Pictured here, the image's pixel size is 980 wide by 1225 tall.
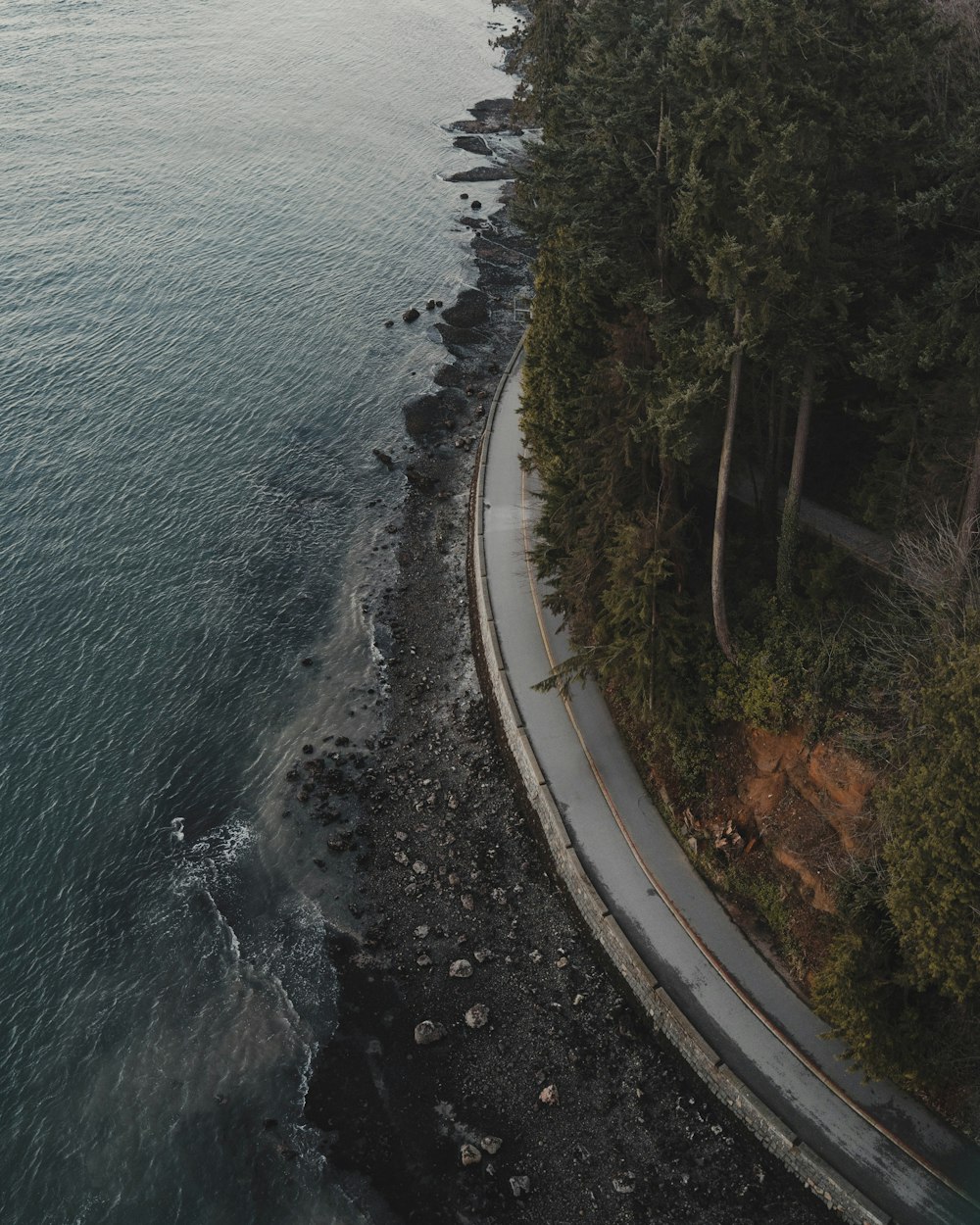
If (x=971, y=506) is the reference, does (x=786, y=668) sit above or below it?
below

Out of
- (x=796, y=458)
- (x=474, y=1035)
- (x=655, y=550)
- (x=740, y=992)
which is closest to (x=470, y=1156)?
(x=474, y=1035)

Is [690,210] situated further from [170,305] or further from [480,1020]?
[170,305]

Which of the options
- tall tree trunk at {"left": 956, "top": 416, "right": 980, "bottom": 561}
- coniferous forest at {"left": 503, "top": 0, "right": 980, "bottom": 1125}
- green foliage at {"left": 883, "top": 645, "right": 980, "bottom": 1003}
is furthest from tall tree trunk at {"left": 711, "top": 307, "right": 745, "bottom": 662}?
green foliage at {"left": 883, "top": 645, "right": 980, "bottom": 1003}

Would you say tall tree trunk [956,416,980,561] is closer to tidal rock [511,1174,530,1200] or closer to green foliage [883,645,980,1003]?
green foliage [883,645,980,1003]

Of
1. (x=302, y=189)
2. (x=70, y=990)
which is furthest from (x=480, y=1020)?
(x=302, y=189)

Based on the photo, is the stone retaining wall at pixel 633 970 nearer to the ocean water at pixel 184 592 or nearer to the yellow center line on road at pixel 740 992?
the yellow center line on road at pixel 740 992

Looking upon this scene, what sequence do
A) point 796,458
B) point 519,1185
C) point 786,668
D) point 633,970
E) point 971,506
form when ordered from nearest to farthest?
1. point 519,1185
2. point 971,506
3. point 633,970
4. point 796,458
5. point 786,668

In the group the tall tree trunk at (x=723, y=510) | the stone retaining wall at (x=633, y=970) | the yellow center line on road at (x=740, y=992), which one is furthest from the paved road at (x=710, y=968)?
the tall tree trunk at (x=723, y=510)

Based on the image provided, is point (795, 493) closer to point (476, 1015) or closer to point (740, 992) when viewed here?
point (740, 992)

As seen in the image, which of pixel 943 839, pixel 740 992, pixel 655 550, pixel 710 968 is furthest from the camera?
pixel 655 550
